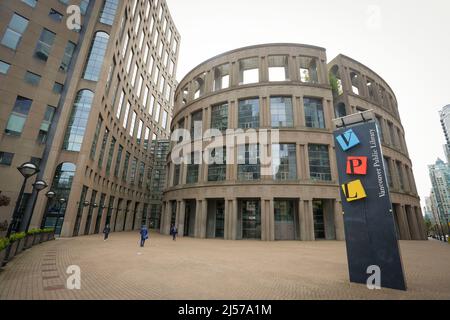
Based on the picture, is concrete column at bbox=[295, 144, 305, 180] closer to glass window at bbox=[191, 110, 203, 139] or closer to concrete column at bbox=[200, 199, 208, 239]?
concrete column at bbox=[200, 199, 208, 239]

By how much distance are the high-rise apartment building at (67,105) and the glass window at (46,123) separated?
9 centimetres

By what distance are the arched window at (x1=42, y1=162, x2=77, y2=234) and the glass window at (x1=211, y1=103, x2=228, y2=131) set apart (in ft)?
59.1

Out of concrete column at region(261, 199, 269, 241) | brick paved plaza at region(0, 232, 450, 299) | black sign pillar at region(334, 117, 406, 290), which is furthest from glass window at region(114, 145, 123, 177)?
black sign pillar at region(334, 117, 406, 290)

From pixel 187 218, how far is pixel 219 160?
10.5 meters

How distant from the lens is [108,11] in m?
29.5

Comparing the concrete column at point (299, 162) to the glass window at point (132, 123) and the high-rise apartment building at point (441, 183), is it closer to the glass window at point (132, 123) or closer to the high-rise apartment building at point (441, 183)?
the glass window at point (132, 123)

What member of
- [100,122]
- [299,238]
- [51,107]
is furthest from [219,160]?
[51,107]

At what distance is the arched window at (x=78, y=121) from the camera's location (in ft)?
79.3

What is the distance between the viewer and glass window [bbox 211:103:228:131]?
27.7 meters

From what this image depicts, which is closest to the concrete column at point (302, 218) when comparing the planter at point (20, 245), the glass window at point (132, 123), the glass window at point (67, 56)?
the planter at point (20, 245)

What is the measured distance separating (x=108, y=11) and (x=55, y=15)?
6731 millimetres
